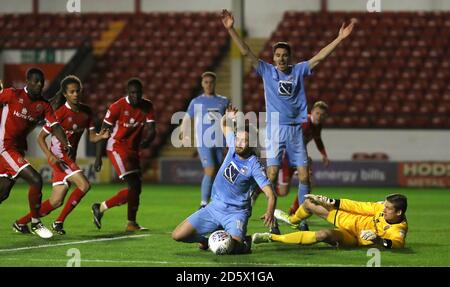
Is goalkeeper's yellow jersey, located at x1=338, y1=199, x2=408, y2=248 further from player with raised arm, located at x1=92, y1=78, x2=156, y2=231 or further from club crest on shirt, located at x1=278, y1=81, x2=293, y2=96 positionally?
player with raised arm, located at x1=92, y1=78, x2=156, y2=231

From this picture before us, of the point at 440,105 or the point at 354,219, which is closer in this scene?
the point at 354,219

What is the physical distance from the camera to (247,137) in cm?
980

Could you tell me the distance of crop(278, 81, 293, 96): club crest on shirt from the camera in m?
12.0

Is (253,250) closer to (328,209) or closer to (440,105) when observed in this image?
(328,209)

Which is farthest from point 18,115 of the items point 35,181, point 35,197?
point 35,197

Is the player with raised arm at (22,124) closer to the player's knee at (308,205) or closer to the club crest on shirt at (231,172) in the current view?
the club crest on shirt at (231,172)

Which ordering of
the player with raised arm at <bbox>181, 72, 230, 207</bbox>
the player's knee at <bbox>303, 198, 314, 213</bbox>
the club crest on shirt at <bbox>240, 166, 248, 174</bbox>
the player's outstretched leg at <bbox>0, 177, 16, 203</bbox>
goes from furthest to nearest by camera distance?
the player with raised arm at <bbox>181, 72, 230, 207</bbox>
the player's outstretched leg at <bbox>0, 177, 16, 203</bbox>
the player's knee at <bbox>303, 198, 314, 213</bbox>
the club crest on shirt at <bbox>240, 166, 248, 174</bbox>

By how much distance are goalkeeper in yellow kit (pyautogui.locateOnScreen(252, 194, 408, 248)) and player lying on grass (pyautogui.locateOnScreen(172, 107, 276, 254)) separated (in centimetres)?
65

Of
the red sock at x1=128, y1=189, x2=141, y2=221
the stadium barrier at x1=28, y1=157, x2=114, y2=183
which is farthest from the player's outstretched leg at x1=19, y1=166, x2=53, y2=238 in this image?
the stadium barrier at x1=28, y1=157, x2=114, y2=183

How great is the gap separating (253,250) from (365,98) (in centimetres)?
1890

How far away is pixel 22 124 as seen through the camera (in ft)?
37.9

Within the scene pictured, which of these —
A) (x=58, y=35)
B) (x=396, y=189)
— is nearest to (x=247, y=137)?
(x=396, y=189)

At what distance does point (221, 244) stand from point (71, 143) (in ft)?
11.4

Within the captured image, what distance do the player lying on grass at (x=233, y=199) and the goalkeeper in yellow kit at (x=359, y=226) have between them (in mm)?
652
